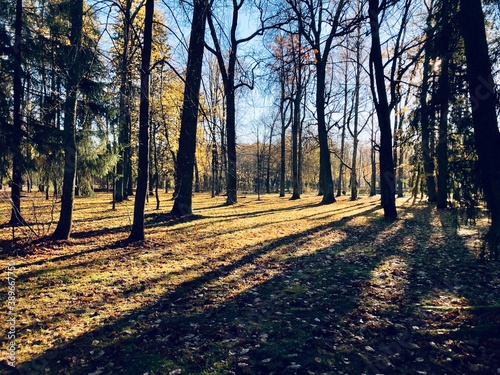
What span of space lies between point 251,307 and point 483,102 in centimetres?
429

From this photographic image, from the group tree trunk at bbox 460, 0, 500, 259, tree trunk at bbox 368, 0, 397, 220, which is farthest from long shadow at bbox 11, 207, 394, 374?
tree trunk at bbox 368, 0, 397, 220

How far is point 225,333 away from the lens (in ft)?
12.0

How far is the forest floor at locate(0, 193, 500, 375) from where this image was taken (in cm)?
312

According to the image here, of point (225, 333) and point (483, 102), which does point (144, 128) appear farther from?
point (483, 102)

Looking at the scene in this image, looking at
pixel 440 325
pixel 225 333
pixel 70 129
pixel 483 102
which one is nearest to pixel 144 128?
pixel 70 129

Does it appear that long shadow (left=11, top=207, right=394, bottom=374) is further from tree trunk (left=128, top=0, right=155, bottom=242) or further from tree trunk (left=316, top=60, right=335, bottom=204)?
tree trunk (left=316, top=60, right=335, bottom=204)

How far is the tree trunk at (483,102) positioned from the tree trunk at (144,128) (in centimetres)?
636

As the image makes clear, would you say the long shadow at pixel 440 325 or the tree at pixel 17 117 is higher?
the tree at pixel 17 117

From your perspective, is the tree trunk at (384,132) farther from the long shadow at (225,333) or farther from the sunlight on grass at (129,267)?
the long shadow at (225,333)

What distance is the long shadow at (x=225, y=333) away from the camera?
3070mm

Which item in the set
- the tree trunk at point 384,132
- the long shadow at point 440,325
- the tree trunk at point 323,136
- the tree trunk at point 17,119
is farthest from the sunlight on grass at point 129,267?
the tree trunk at point 323,136

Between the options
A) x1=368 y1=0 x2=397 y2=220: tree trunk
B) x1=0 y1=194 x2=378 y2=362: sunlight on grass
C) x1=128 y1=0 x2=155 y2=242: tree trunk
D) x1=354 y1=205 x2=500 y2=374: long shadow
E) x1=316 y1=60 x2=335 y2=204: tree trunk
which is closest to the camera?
x1=354 y1=205 x2=500 y2=374: long shadow

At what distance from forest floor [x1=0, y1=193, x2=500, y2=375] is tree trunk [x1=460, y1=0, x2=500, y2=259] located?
164 cm

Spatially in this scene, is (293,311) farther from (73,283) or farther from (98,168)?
(98,168)
